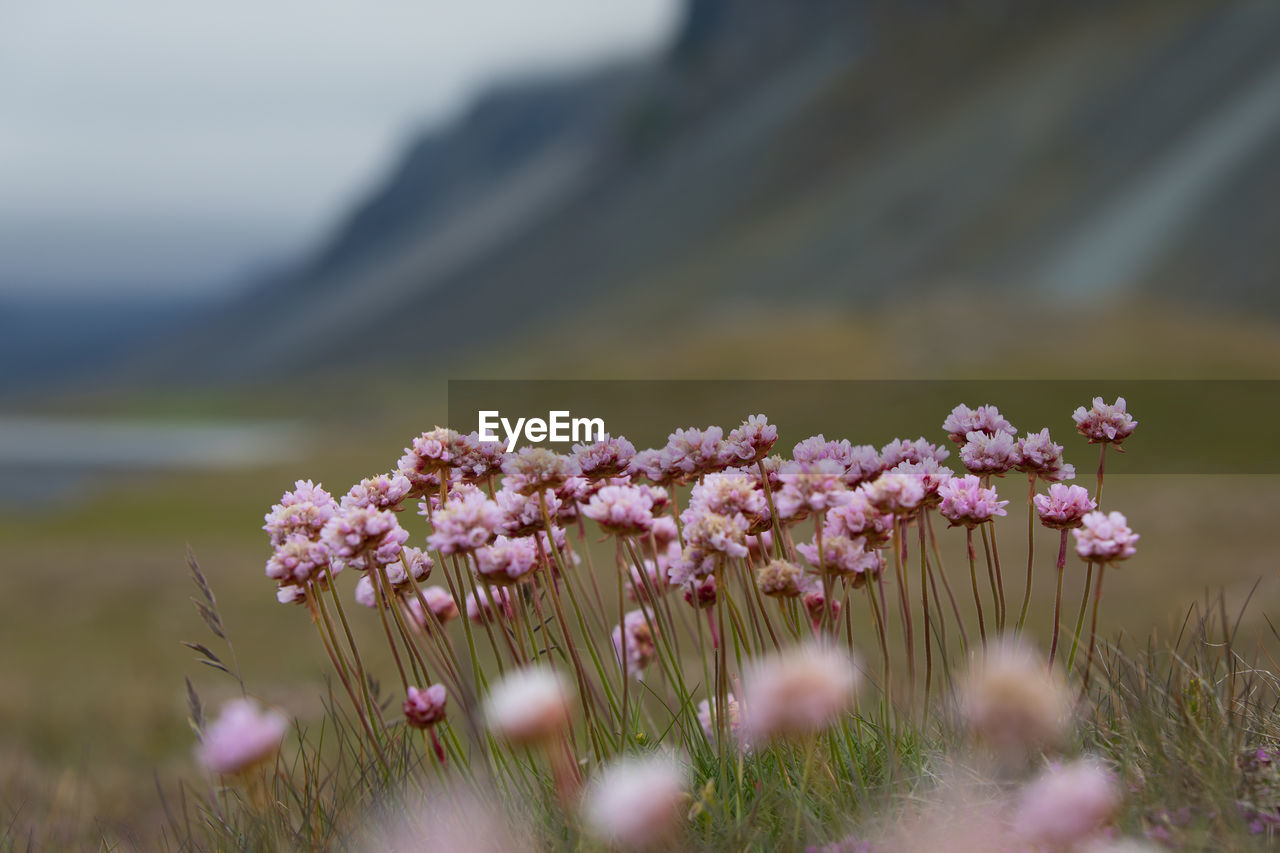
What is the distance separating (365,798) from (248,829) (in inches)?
9.4

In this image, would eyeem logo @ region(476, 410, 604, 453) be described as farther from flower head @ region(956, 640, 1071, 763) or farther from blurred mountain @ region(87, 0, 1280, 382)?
blurred mountain @ region(87, 0, 1280, 382)

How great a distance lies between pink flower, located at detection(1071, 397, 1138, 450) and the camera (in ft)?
7.84

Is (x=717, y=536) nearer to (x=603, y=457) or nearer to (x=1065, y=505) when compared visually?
(x=603, y=457)

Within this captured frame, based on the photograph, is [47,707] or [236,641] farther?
[236,641]

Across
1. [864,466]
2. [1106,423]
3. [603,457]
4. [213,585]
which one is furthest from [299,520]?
[213,585]

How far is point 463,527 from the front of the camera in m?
1.95

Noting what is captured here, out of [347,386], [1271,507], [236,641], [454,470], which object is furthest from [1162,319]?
[347,386]

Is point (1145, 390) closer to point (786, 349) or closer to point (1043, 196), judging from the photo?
point (786, 349)

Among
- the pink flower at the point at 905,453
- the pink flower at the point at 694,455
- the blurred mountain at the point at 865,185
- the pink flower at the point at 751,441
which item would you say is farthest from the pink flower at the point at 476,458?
the blurred mountain at the point at 865,185

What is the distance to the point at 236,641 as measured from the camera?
11680 mm

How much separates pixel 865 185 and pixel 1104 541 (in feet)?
324

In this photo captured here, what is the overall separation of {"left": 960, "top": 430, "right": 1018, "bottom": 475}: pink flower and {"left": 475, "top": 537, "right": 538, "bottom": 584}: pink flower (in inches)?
37.2

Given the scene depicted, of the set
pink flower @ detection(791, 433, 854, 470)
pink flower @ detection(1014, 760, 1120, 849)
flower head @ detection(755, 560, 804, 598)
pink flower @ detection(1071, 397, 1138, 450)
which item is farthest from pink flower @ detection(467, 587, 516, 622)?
pink flower @ detection(1071, 397, 1138, 450)

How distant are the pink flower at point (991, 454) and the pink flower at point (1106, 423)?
23cm
